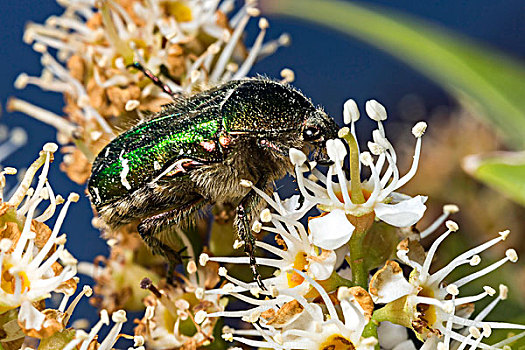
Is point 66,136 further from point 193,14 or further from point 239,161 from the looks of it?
point 239,161

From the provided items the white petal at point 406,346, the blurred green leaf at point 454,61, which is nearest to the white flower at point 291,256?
the white petal at point 406,346

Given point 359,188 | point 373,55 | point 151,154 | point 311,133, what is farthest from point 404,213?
point 373,55

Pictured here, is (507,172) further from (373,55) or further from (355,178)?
(373,55)

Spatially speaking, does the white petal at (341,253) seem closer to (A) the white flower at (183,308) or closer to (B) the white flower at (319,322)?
(B) the white flower at (319,322)

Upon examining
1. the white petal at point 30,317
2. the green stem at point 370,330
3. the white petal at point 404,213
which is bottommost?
the green stem at point 370,330

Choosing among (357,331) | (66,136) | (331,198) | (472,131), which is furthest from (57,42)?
(472,131)

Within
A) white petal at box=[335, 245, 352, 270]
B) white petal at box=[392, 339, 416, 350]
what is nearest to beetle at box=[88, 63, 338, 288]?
white petal at box=[335, 245, 352, 270]

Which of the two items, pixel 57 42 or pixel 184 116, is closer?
pixel 184 116
